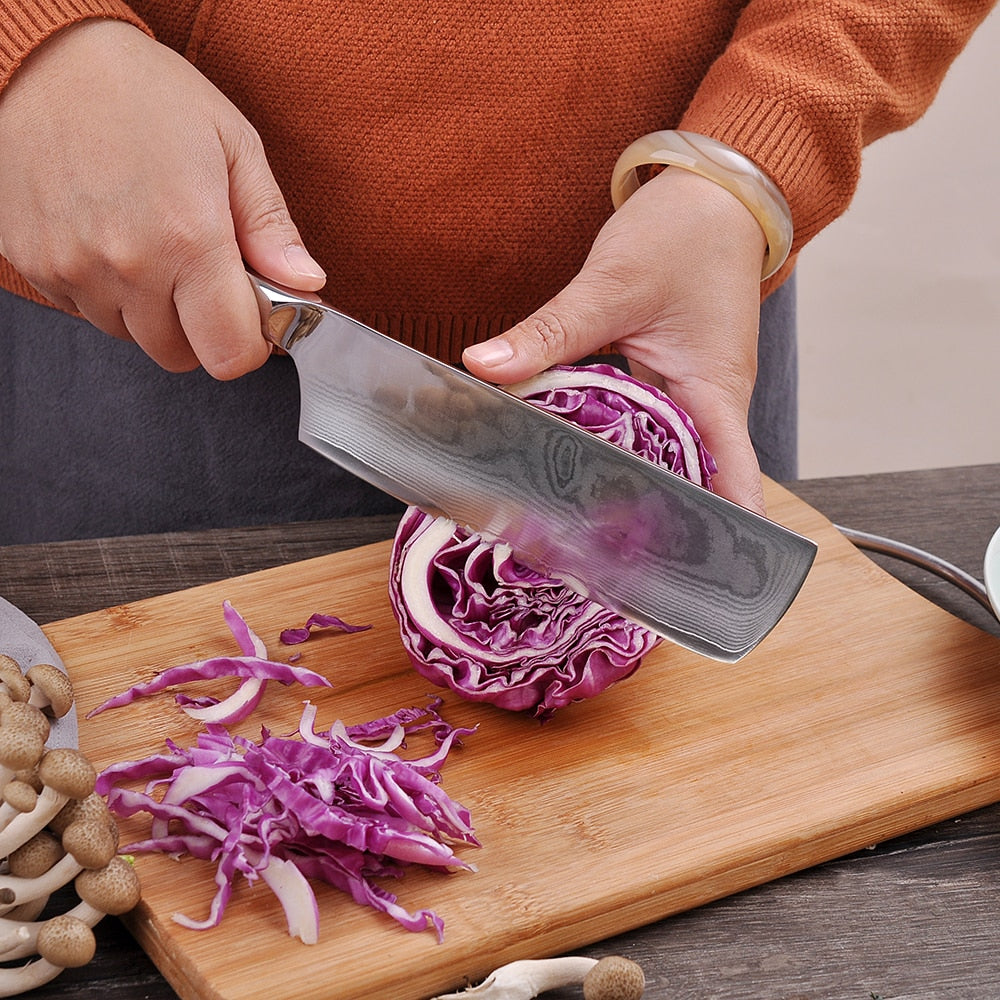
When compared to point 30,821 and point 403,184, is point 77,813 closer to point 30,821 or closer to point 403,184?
point 30,821

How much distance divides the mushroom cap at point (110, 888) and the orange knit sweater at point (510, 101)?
842 mm

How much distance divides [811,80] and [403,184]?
48 centimetres

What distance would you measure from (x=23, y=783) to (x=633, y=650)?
0.59 m

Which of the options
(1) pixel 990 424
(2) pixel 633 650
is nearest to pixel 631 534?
(2) pixel 633 650

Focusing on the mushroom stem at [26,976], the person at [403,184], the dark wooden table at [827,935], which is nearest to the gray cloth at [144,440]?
the person at [403,184]

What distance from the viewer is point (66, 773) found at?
2.96 feet

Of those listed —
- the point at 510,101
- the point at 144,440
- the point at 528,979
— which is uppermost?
the point at 510,101

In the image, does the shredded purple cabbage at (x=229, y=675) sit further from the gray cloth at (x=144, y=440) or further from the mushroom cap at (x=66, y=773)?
the gray cloth at (x=144, y=440)

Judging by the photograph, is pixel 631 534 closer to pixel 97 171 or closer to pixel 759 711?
pixel 759 711

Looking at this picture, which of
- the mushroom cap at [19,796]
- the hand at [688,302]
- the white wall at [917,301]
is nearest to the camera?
the mushroom cap at [19,796]

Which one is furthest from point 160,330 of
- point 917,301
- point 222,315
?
point 917,301

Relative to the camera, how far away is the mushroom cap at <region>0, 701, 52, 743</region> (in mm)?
902

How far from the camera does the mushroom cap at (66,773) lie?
2.95 feet

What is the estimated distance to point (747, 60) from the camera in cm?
143
